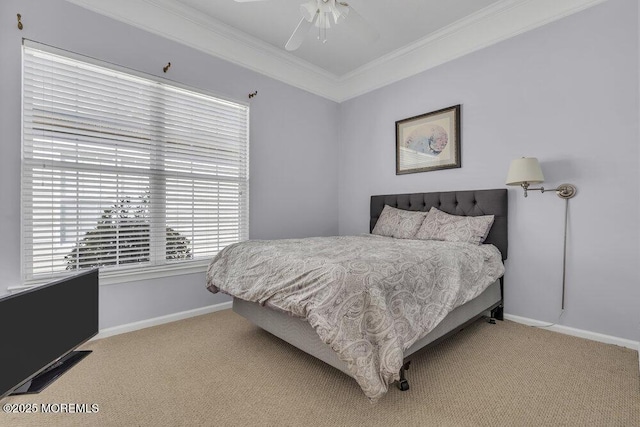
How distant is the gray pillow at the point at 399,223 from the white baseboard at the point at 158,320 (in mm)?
1924

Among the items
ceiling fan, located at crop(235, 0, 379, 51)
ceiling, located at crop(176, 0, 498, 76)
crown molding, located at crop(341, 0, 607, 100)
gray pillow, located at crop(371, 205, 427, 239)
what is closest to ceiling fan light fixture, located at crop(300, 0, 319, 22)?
ceiling fan, located at crop(235, 0, 379, 51)

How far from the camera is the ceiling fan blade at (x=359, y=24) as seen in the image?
2.09 m

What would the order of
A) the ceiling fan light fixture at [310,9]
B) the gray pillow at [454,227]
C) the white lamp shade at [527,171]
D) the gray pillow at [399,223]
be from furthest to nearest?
the gray pillow at [399,223], the gray pillow at [454,227], the white lamp shade at [527,171], the ceiling fan light fixture at [310,9]

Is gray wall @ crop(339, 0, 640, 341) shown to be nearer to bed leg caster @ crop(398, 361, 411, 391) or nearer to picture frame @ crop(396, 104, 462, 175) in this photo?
picture frame @ crop(396, 104, 462, 175)

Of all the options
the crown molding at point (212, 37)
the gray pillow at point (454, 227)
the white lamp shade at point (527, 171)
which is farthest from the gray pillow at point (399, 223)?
the crown molding at point (212, 37)

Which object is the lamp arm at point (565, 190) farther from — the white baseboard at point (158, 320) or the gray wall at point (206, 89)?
the white baseboard at point (158, 320)

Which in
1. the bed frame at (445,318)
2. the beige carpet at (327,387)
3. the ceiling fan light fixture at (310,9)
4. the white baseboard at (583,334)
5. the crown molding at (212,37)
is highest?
the crown molding at (212,37)

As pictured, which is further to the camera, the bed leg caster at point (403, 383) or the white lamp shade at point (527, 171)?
the white lamp shade at point (527, 171)

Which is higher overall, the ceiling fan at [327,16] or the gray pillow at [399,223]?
the ceiling fan at [327,16]

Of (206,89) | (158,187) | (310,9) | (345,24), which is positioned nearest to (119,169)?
(158,187)

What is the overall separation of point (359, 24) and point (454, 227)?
193cm

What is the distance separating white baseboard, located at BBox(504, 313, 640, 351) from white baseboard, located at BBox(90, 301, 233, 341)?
2.92 m

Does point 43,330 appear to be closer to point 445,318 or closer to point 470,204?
point 445,318

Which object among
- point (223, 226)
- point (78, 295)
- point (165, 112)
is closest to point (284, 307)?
point (78, 295)
